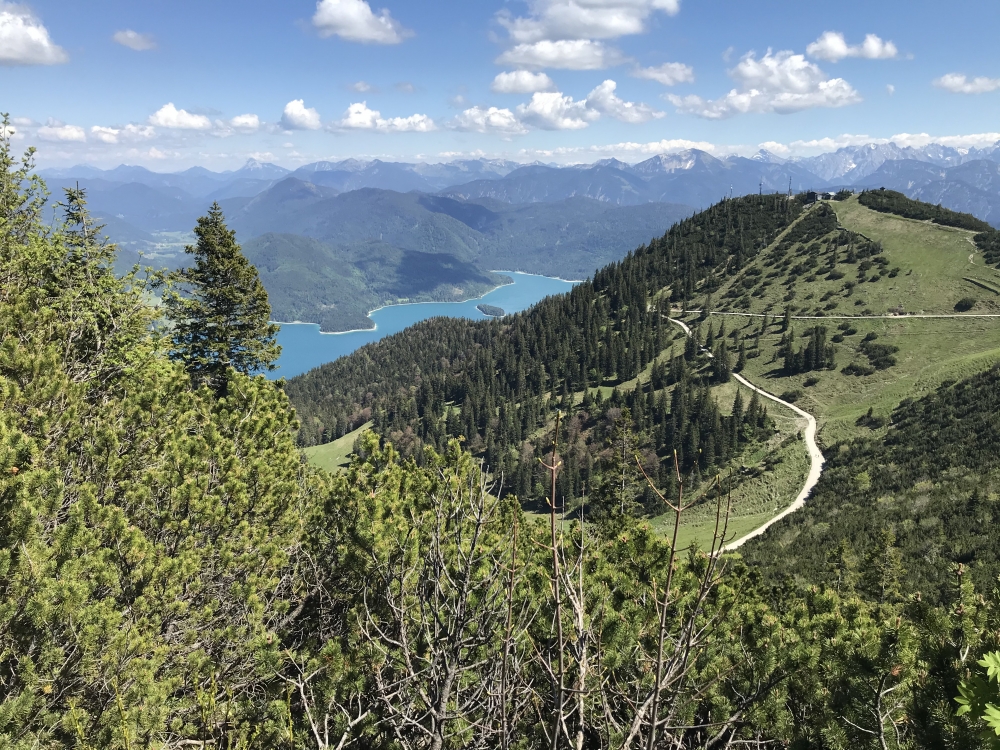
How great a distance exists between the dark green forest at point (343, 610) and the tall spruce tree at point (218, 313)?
7935 mm

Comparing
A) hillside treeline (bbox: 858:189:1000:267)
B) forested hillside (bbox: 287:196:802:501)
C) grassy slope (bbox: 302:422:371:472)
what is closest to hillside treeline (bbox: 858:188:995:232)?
hillside treeline (bbox: 858:189:1000:267)

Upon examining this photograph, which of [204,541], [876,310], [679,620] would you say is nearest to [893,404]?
[876,310]

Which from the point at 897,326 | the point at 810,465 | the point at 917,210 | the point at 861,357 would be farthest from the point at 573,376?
the point at 917,210

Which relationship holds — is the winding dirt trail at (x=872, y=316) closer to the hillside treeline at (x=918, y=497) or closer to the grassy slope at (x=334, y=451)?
the hillside treeline at (x=918, y=497)

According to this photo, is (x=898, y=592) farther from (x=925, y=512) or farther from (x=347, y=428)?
(x=347, y=428)

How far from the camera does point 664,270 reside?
5714 inches

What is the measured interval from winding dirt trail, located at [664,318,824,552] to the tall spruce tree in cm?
2718

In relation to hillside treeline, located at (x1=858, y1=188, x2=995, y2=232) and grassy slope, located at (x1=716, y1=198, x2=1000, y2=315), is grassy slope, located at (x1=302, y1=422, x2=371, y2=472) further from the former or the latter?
hillside treeline, located at (x1=858, y1=188, x2=995, y2=232)

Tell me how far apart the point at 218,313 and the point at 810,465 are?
58083 millimetres

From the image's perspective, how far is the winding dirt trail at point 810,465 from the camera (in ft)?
146

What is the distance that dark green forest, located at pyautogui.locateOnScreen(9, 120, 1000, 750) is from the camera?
197 inches

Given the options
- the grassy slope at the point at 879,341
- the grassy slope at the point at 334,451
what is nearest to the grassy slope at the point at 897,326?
the grassy slope at the point at 879,341

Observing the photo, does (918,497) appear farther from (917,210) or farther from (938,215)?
(917,210)

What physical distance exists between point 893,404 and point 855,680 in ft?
237
